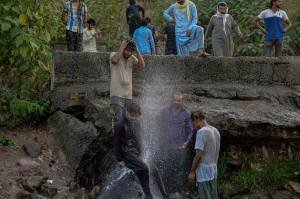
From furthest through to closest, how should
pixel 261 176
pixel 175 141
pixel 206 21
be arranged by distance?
pixel 206 21, pixel 261 176, pixel 175 141

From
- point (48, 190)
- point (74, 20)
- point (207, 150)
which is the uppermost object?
point (74, 20)

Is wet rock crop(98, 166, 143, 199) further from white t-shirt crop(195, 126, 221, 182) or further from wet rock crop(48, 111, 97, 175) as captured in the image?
white t-shirt crop(195, 126, 221, 182)

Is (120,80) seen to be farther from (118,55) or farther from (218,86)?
(218,86)

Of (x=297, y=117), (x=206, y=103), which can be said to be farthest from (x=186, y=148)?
(x=297, y=117)

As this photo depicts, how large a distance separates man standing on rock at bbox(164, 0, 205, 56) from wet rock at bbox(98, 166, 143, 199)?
3.41m

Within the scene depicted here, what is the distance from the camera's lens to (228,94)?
39.0 ft

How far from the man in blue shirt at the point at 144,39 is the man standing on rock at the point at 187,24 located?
0.53 m

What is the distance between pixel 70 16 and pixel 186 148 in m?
3.37

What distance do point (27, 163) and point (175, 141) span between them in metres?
2.61

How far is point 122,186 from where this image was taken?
397 inches

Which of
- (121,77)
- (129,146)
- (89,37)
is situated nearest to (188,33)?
(89,37)

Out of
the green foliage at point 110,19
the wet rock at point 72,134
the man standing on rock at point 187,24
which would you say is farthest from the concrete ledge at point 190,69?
the green foliage at point 110,19

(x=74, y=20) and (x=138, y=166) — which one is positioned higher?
(x=74, y=20)

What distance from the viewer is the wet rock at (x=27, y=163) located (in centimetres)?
978
